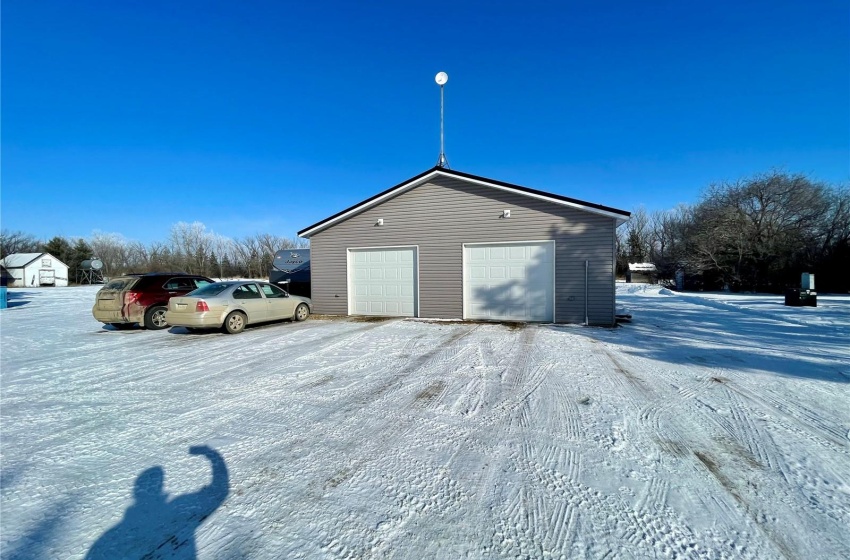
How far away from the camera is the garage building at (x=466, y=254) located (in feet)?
30.7

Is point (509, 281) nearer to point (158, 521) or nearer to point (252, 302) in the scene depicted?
point (252, 302)

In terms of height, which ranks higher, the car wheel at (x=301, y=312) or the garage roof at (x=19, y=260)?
the garage roof at (x=19, y=260)

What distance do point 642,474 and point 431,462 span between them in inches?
60.9

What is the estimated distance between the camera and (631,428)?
3.24 m

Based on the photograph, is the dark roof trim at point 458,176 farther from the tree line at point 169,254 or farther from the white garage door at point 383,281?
the tree line at point 169,254

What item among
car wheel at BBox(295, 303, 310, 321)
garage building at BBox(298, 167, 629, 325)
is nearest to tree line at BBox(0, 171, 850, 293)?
garage building at BBox(298, 167, 629, 325)

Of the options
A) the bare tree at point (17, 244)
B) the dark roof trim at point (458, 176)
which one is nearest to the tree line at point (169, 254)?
the bare tree at point (17, 244)

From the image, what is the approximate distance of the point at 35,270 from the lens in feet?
138

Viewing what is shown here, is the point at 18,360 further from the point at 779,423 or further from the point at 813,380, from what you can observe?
the point at 813,380

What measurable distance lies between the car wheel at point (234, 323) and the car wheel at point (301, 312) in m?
1.81

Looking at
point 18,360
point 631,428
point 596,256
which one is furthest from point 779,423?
point 18,360

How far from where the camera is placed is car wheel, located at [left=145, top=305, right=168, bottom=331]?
9211 mm

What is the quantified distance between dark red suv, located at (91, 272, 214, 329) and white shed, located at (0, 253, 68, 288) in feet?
162

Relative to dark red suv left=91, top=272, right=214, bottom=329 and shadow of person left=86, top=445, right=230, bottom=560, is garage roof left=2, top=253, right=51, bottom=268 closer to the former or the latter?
dark red suv left=91, top=272, right=214, bottom=329
